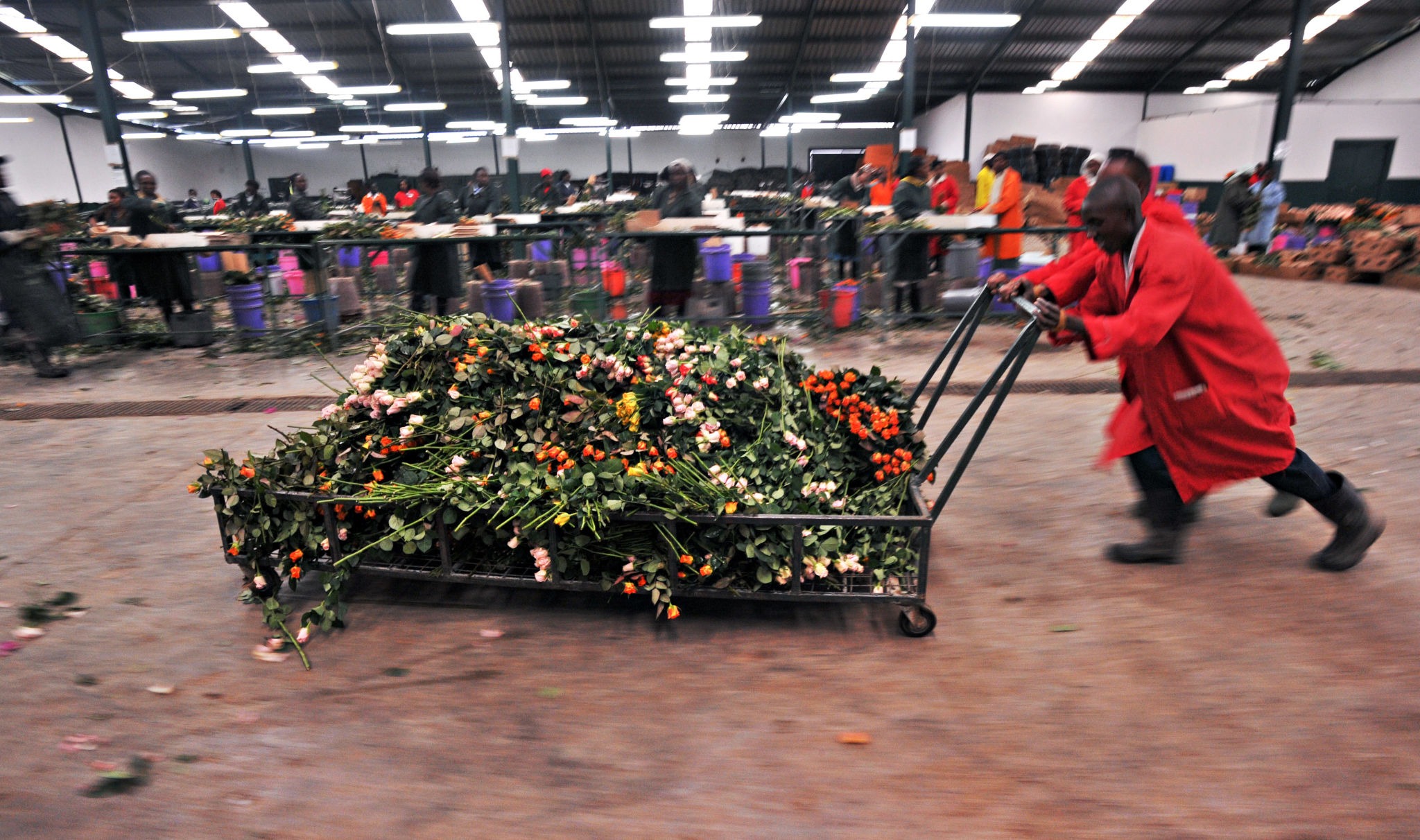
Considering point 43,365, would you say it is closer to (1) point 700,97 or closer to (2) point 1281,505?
(2) point 1281,505

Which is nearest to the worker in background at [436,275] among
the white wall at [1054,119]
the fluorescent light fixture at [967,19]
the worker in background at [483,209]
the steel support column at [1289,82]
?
the worker in background at [483,209]

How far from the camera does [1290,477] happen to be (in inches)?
121

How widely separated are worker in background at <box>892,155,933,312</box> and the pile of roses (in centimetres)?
515

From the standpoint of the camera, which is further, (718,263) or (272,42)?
(272,42)

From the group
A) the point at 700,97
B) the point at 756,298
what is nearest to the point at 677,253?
the point at 756,298

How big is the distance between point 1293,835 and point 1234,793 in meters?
0.15

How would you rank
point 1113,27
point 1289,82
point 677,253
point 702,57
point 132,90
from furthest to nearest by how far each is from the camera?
1. point 132,90
2. point 1113,27
3. point 702,57
4. point 1289,82
5. point 677,253

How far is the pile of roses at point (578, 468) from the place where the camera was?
9.23 ft

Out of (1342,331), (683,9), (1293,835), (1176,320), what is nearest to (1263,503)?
(1176,320)

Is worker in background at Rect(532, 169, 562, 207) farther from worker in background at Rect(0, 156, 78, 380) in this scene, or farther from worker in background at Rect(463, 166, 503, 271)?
worker in background at Rect(0, 156, 78, 380)

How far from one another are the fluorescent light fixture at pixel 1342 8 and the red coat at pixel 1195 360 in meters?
22.8

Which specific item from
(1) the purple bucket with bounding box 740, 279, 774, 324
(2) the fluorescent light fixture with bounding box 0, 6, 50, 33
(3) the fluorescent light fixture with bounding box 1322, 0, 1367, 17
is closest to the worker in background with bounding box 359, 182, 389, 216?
(2) the fluorescent light fixture with bounding box 0, 6, 50, 33

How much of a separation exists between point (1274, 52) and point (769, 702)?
2801 cm

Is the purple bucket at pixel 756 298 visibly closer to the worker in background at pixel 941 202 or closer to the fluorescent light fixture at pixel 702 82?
the worker in background at pixel 941 202
